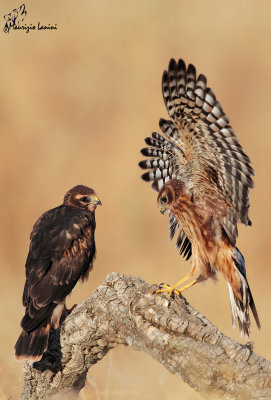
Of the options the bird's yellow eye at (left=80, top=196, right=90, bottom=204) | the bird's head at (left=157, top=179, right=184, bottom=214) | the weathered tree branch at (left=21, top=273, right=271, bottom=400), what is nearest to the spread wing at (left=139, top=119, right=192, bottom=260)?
the bird's head at (left=157, top=179, right=184, bottom=214)

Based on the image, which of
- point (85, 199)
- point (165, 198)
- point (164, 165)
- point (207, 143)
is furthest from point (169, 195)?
point (85, 199)

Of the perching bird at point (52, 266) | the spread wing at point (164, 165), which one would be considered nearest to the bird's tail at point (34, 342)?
the perching bird at point (52, 266)

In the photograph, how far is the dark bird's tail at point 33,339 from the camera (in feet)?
15.1

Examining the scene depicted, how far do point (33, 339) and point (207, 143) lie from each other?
1973 millimetres

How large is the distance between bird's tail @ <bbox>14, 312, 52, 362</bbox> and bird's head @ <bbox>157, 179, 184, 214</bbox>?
1.24m

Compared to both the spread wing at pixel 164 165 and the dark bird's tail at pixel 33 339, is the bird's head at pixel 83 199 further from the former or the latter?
the dark bird's tail at pixel 33 339

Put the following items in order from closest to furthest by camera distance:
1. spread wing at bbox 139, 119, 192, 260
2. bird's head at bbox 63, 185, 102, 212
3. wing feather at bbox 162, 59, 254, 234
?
wing feather at bbox 162, 59, 254, 234 → spread wing at bbox 139, 119, 192, 260 → bird's head at bbox 63, 185, 102, 212

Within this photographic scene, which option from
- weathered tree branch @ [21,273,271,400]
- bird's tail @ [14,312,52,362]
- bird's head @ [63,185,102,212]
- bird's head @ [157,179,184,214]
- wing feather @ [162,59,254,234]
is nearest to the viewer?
weathered tree branch @ [21,273,271,400]

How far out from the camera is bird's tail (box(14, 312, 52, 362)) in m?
4.60

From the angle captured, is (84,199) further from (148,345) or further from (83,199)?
(148,345)

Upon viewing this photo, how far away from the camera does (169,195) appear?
5559 mm

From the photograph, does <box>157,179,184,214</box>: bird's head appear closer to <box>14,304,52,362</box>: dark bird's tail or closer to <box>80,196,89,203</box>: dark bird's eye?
<box>80,196,89,203</box>: dark bird's eye

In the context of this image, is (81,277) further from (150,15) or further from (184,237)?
(150,15)

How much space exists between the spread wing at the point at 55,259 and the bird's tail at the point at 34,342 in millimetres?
48
